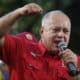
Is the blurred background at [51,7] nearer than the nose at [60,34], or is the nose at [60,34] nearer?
the nose at [60,34]

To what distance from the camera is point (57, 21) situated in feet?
15.9

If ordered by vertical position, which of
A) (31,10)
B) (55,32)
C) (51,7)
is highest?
(31,10)

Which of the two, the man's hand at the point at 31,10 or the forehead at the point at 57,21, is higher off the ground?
the man's hand at the point at 31,10

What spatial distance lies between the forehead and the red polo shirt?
204 millimetres

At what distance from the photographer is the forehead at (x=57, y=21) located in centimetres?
482

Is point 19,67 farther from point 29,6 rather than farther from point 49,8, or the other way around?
point 49,8

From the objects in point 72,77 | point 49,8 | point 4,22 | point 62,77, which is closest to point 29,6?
point 4,22

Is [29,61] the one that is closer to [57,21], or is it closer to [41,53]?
[41,53]

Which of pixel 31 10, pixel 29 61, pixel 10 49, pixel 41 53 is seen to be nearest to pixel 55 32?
pixel 41 53

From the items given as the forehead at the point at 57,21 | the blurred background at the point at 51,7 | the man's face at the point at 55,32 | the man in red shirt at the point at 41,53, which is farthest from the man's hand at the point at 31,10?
the blurred background at the point at 51,7

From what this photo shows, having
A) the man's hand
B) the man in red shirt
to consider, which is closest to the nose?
the man in red shirt

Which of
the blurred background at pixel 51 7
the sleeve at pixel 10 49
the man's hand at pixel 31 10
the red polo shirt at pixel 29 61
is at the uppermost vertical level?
the man's hand at pixel 31 10

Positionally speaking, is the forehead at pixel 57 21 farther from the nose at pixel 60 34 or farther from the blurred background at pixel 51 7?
the blurred background at pixel 51 7

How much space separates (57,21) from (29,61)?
0.41 m
